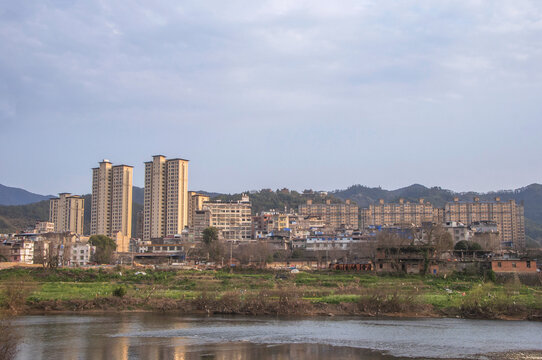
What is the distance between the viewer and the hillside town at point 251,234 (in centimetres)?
6366

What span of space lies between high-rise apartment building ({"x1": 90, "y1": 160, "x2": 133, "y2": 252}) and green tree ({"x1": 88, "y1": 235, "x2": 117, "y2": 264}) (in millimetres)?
47494

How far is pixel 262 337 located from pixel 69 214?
156735 millimetres

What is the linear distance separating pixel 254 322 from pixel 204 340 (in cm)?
687

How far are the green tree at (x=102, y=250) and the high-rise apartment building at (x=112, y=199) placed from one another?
1870 inches

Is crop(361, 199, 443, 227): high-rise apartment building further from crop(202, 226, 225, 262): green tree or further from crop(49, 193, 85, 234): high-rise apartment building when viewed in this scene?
crop(49, 193, 85, 234): high-rise apartment building

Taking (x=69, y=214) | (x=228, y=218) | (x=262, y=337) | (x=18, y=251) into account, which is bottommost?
(x=18, y=251)

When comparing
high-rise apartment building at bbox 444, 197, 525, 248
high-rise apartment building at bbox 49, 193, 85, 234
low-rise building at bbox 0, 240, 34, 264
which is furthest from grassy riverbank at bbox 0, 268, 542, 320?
high-rise apartment building at bbox 49, 193, 85, 234

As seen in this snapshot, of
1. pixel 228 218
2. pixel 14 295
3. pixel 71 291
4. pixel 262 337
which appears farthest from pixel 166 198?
pixel 262 337

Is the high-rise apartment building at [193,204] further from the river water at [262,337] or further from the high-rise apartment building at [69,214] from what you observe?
the river water at [262,337]

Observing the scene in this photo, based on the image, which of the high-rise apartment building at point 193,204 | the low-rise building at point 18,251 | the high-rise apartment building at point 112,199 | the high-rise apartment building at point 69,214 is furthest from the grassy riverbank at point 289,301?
the high-rise apartment building at point 69,214

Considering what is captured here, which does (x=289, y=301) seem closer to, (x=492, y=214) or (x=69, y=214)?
(x=69, y=214)

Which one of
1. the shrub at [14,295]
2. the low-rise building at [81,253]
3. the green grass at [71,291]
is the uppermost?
the shrub at [14,295]

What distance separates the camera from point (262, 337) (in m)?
28.3

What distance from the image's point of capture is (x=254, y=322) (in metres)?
33.7
